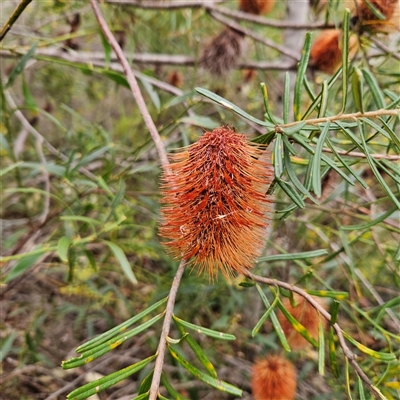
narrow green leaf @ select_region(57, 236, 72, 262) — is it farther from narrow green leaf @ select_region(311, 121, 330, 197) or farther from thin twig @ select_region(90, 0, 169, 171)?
narrow green leaf @ select_region(311, 121, 330, 197)

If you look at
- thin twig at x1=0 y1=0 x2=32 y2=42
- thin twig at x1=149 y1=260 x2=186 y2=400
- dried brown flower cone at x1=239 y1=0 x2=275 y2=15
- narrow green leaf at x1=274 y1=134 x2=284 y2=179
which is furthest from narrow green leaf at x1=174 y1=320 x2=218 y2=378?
dried brown flower cone at x1=239 y1=0 x2=275 y2=15

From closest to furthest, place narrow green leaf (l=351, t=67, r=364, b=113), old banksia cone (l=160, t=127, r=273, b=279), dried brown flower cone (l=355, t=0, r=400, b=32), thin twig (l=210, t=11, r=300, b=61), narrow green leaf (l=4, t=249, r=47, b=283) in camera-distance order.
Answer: narrow green leaf (l=351, t=67, r=364, b=113) → old banksia cone (l=160, t=127, r=273, b=279) → narrow green leaf (l=4, t=249, r=47, b=283) → dried brown flower cone (l=355, t=0, r=400, b=32) → thin twig (l=210, t=11, r=300, b=61)

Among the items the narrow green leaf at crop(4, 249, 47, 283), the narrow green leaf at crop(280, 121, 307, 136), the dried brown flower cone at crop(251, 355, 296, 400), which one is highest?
the narrow green leaf at crop(280, 121, 307, 136)

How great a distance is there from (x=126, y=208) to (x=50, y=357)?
2.06ft

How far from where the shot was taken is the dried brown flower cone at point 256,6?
1613 mm

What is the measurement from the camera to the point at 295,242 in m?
1.48

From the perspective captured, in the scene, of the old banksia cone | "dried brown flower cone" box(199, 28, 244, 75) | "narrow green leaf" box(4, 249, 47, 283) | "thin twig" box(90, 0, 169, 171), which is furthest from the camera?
"dried brown flower cone" box(199, 28, 244, 75)

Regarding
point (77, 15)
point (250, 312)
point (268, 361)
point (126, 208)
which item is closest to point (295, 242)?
point (250, 312)

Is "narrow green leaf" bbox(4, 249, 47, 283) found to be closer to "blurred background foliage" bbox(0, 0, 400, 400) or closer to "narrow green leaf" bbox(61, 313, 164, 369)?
"blurred background foliage" bbox(0, 0, 400, 400)

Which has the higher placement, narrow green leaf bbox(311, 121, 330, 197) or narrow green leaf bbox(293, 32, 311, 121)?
narrow green leaf bbox(293, 32, 311, 121)

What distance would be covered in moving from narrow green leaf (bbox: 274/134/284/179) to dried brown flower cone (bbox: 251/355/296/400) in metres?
0.75

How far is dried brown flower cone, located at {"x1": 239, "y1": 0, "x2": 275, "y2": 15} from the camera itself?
5.29ft

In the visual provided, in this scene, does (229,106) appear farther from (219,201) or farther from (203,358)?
(203,358)

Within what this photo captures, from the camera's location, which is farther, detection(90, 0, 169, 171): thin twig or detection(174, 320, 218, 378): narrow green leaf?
detection(90, 0, 169, 171): thin twig
